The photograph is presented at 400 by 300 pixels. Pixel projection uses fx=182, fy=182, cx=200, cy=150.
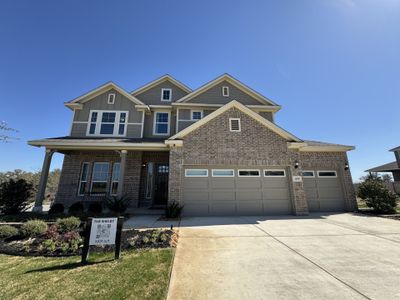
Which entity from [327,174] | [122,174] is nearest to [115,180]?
[122,174]

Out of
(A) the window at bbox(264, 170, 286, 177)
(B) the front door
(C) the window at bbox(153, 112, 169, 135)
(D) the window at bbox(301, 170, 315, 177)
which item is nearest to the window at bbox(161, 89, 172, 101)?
(C) the window at bbox(153, 112, 169, 135)

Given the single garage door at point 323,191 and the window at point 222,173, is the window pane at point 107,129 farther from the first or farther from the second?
the single garage door at point 323,191

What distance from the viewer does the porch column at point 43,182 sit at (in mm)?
9773

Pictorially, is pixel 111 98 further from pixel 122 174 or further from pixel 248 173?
pixel 248 173

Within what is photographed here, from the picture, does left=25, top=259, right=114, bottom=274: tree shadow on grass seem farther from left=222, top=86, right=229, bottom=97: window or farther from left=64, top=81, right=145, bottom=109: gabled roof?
left=222, top=86, right=229, bottom=97: window

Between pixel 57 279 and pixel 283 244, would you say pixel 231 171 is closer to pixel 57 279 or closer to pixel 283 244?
pixel 283 244

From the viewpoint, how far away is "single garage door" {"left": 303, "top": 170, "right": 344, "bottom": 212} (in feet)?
35.5

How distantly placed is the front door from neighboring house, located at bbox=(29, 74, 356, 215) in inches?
2.6

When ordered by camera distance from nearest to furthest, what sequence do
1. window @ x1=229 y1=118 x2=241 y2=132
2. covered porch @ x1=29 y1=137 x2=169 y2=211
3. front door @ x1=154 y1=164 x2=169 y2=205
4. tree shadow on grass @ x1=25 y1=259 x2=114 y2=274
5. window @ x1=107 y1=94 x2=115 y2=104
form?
tree shadow on grass @ x1=25 y1=259 x2=114 y2=274, window @ x1=229 y1=118 x2=241 y2=132, covered porch @ x1=29 y1=137 x2=169 y2=211, front door @ x1=154 y1=164 x2=169 y2=205, window @ x1=107 y1=94 x2=115 y2=104

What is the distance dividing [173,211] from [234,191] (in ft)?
11.1

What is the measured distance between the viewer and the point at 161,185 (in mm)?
12555

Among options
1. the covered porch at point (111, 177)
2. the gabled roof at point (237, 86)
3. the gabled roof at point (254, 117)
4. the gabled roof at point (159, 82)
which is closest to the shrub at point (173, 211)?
the covered porch at point (111, 177)

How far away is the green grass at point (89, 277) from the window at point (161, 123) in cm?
1022

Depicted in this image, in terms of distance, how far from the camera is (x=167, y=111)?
14.3 meters
